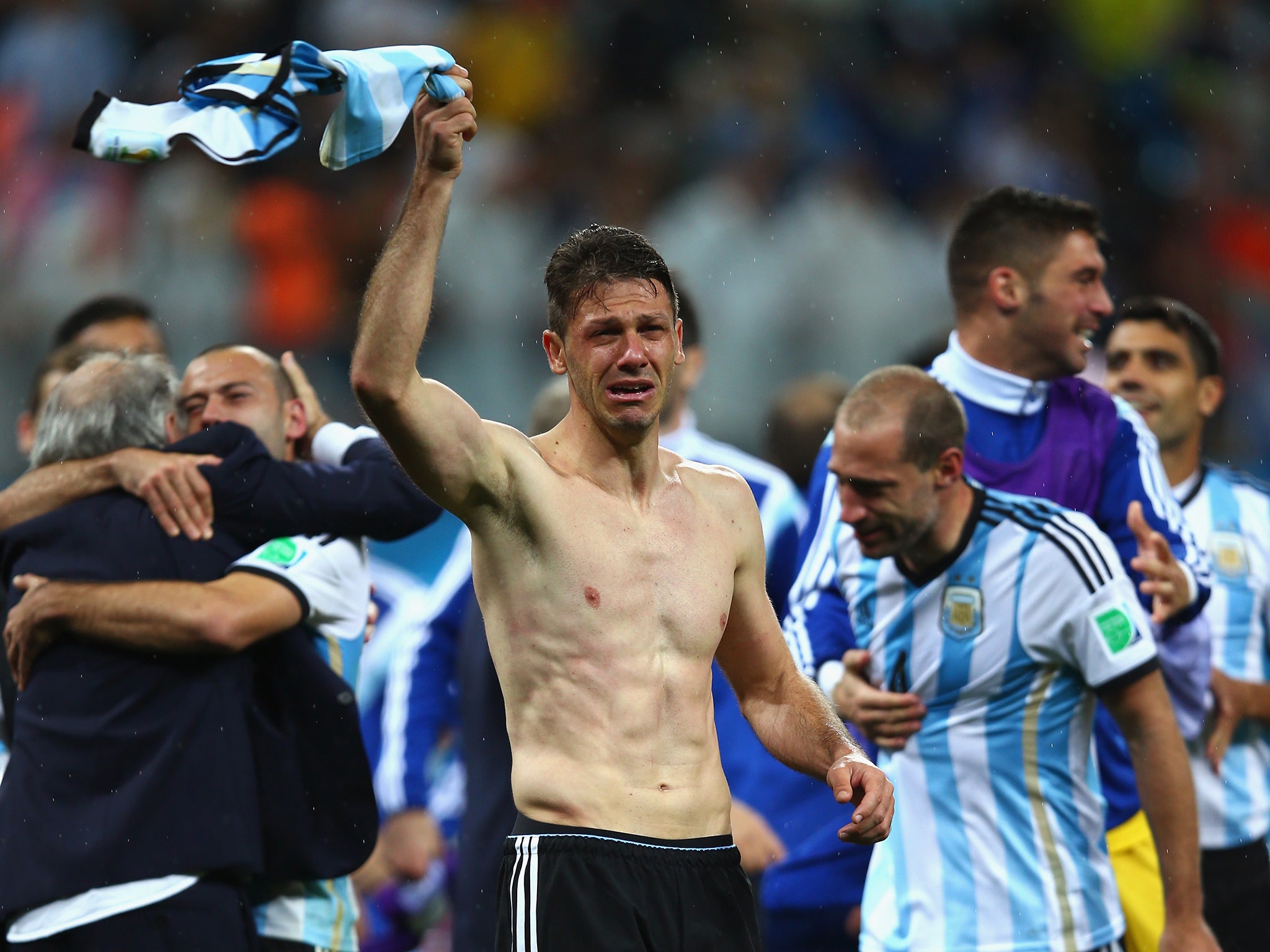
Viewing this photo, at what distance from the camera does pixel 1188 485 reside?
557 centimetres

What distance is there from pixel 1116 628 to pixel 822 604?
0.89 metres

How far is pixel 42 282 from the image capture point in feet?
A: 31.0

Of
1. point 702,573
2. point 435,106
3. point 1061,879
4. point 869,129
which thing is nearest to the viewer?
point 435,106

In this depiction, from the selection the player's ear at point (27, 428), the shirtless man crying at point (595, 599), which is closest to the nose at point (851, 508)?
the shirtless man crying at point (595, 599)

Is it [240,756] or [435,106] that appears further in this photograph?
[240,756]

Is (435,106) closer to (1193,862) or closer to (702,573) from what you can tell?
(702,573)

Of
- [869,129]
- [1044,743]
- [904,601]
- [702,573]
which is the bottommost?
[1044,743]

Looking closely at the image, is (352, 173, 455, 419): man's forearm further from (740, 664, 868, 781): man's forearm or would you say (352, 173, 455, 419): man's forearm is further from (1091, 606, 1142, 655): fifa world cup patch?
(1091, 606, 1142, 655): fifa world cup patch

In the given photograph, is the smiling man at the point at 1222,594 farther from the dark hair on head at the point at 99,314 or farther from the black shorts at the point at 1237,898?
the dark hair on head at the point at 99,314

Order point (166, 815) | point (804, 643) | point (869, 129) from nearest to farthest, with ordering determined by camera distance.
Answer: point (166, 815), point (804, 643), point (869, 129)

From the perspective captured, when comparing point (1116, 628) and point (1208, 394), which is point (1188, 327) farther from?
point (1116, 628)

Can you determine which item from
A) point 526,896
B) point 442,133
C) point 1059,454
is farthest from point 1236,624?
point 442,133

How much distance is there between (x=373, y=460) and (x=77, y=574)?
0.79m

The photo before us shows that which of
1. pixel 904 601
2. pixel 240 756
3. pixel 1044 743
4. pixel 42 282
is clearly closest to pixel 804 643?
pixel 904 601
